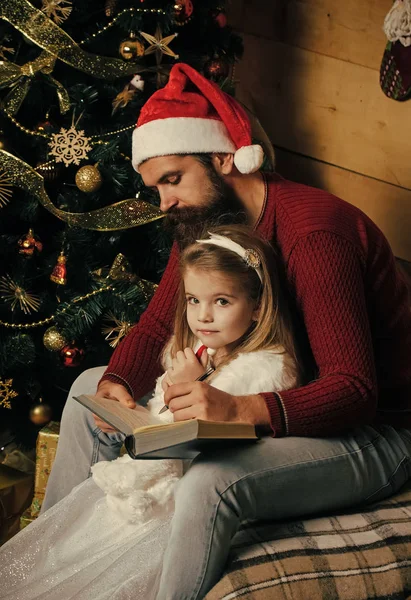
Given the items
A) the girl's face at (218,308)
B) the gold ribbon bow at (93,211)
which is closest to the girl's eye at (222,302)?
the girl's face at (218,308)

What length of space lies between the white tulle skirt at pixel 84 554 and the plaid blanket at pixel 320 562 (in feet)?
0.71

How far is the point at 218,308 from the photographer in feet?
6.23

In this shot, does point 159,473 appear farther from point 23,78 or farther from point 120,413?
point 23,78

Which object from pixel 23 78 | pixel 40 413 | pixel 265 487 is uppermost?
pixel 23 78

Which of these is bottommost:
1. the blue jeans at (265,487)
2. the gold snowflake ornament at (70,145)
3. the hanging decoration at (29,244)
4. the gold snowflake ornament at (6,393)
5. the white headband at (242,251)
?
the gold snowflake ornament at (6,393)

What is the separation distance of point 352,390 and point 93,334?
4.06 ft

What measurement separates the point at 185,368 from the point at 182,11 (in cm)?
113

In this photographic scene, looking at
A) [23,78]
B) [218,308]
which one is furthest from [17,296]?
[218,308]

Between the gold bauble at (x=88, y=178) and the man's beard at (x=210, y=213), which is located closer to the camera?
the man's beard at (x=210, y=213)

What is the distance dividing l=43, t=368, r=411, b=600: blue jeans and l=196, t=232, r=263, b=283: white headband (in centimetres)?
42

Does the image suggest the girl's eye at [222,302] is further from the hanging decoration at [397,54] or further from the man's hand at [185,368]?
the hanging decoration at [397,54]

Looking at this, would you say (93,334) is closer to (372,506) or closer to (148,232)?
(148,232)

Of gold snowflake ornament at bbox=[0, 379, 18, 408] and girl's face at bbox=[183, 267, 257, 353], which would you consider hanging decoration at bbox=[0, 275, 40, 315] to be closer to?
gold snowflake ornament at bbox=[0, 379, 18, 408]

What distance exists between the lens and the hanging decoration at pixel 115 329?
104 inches
